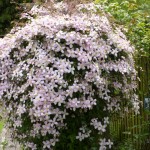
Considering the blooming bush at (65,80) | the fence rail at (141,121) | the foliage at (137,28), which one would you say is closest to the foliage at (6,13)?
the foliage at (137,28)

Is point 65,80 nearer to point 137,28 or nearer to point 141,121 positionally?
point 137,28

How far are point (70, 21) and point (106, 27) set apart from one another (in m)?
0.42

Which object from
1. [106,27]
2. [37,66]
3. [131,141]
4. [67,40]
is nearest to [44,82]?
[37,66]

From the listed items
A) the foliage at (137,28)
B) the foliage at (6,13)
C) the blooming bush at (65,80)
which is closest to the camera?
the blooming bush at (65,80)

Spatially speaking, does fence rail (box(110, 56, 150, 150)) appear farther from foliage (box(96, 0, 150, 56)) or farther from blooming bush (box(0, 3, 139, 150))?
blooming bush (box(0, 3, 139, 150))

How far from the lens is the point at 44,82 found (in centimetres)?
355

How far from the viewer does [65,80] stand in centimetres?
355

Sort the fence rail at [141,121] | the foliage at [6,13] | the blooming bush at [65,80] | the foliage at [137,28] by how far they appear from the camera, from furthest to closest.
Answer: the foliage at [6,13] → the fence rail at [141,121] → the foliage at [137,28] → the blooming bush at [65,80]

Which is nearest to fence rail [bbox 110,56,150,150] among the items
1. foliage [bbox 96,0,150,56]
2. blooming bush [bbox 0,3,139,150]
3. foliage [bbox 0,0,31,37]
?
foliage [bbox 96,0,150,56]

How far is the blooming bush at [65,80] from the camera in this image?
3541mm

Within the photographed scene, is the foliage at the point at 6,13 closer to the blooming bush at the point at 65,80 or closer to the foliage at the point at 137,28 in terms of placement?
the foliage at the point at 137,28

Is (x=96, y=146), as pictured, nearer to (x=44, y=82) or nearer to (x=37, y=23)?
(x=44, y=82)

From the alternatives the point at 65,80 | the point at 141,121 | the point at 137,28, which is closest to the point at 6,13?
the point at 137,28

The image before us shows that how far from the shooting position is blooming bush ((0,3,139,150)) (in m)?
3.54
